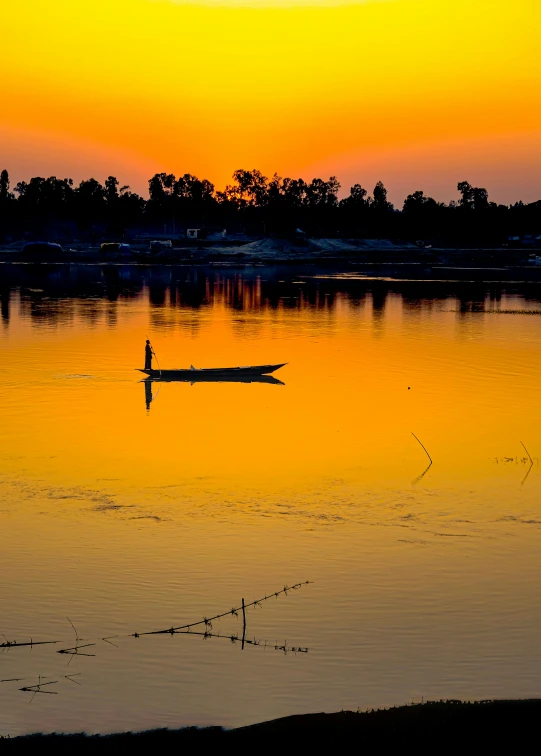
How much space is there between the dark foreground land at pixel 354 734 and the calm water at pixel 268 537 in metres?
0.85

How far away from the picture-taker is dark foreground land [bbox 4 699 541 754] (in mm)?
15461

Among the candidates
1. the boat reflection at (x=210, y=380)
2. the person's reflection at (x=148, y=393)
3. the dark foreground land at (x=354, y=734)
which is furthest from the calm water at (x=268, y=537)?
the boat reflection at (x=210, y=380)

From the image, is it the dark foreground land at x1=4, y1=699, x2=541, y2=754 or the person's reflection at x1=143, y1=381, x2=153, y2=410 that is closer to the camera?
the dark foreground land at x1=4, y1=699, x2=541, y2=754

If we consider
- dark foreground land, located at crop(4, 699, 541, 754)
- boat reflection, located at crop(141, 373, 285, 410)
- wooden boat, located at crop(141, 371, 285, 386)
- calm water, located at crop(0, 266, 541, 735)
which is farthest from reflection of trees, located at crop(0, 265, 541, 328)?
dark foreground land, located at crop(4, 699, 541, 754)

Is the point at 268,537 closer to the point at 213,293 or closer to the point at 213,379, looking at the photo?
the point at 213,379

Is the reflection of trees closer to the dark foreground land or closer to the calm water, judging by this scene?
the calm water

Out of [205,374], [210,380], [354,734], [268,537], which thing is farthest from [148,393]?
[354,734]

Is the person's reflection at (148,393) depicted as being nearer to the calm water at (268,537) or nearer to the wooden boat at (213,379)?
the wooden boat at (213,379)

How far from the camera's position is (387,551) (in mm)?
26875

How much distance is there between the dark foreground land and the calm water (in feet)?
2.79

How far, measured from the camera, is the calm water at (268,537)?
1884 centimetres

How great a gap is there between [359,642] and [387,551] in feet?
20.7

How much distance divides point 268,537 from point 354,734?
493 inches

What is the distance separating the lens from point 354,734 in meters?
15.9
